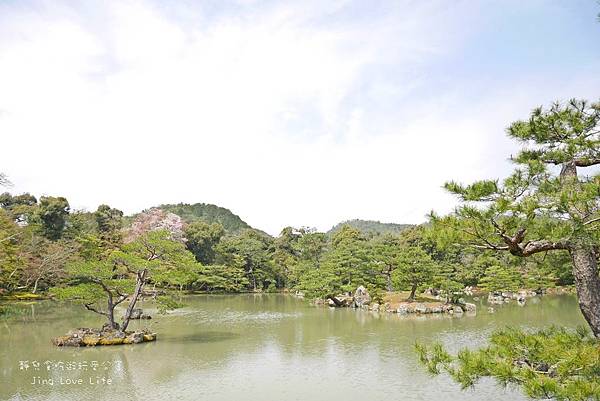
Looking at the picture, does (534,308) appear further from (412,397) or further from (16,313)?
(16,313)

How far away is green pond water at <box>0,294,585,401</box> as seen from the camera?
770 cm

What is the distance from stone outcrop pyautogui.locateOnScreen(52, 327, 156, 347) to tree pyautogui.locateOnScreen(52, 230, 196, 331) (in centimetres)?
28

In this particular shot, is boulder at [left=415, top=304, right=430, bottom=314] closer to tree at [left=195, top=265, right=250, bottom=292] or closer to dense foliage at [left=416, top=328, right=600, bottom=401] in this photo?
dense foliage at [left=416, top=328, right=600, bottom=401]

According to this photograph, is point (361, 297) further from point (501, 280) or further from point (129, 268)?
point (129, 268)

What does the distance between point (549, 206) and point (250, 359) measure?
27.7 ft

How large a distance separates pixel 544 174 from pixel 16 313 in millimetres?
20966

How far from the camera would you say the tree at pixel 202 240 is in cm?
3697

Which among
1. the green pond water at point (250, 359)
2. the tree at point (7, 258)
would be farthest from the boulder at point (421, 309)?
the tree at point (7, 258)

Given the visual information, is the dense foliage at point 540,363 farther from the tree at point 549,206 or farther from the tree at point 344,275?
the tree at point 344,275

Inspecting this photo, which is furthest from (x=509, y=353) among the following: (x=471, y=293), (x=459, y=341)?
(x=471, y=293)

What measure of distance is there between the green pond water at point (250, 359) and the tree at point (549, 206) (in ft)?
9.44

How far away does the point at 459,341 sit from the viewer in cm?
1218

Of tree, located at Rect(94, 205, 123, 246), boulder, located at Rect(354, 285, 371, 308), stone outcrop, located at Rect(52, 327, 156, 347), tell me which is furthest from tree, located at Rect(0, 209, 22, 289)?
boulder, located at Rect(354, 285, 371, 308)

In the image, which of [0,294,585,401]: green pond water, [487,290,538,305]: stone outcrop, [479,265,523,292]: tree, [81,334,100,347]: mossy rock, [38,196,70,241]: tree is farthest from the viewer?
[38,196,70,241]: tree
